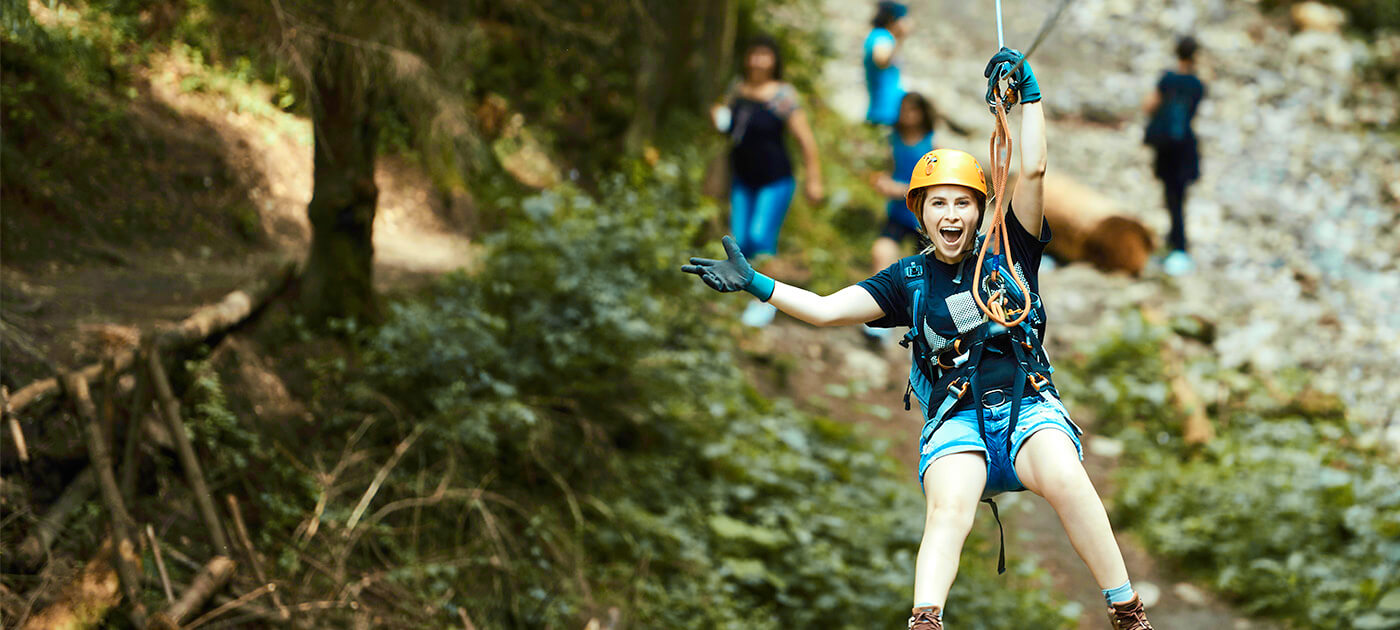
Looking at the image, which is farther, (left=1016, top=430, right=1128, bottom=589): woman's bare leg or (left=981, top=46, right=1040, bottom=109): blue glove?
(left=981, top=46, right=1040, bottom=109): blue glove

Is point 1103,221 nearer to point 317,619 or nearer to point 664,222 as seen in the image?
point 664,222

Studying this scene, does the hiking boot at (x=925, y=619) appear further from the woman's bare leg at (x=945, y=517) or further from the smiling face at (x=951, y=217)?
the smiling face at (x=951, y=217)

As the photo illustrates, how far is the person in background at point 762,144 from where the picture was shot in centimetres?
756

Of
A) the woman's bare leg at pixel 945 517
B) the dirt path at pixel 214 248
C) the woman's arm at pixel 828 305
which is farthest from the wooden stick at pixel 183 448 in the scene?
the woman's bare leg at pixel 945 517

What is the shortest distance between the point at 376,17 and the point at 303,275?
1746mm

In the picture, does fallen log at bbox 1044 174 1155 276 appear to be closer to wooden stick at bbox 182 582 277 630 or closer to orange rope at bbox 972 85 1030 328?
wooden stick at bbox 182 582 277 630

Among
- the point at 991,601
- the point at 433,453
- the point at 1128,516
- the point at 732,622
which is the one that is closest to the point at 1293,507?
the point at 1128,516

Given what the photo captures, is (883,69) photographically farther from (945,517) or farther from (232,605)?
(945,517)

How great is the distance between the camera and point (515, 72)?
11.6 metres

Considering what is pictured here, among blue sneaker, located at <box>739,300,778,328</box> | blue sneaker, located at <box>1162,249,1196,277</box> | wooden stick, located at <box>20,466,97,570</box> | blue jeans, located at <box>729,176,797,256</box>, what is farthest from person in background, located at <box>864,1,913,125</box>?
wooden stick, located at <box>20,466,97,570</box>

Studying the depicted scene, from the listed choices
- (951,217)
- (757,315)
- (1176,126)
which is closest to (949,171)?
(951,217)

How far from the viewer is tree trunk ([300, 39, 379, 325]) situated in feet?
21.6

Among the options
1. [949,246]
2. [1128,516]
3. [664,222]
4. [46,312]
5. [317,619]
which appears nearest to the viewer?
[949,246]

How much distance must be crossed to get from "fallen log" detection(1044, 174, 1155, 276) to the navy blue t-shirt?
9622 mm
